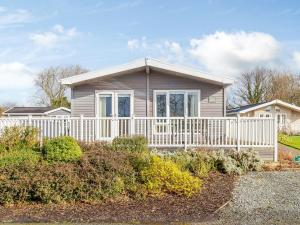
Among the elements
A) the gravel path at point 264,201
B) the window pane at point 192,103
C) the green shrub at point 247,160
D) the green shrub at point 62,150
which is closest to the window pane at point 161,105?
the window pane at point 192,103

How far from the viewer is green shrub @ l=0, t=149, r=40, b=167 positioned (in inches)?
369

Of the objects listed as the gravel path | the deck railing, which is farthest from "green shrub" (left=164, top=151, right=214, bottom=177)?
the deck railing

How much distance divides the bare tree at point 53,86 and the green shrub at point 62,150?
128ft

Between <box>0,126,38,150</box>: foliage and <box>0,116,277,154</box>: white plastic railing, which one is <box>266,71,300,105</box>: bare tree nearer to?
<box>0,116,277,154</box>: white plastic railing

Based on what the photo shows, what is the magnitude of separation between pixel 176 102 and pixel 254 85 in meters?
35.3

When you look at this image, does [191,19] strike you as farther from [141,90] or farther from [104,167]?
[104,167]

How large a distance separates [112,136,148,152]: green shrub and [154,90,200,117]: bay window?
13.7 feet

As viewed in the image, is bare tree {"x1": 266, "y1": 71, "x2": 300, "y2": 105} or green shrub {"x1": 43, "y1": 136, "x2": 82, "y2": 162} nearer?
green shrub {"x1": 43, "y1": 136, "x2": 82, "y2": 162}

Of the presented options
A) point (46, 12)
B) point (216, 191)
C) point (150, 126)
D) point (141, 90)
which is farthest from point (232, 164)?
point (46, 12)

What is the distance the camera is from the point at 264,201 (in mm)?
8531

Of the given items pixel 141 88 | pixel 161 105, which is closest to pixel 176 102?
pixel 161 105

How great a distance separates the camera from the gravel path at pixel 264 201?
7.20 metres

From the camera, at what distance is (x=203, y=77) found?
15727mm

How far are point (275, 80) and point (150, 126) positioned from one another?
37361mm
